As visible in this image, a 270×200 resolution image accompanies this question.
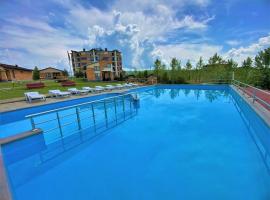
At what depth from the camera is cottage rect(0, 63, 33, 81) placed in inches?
1007

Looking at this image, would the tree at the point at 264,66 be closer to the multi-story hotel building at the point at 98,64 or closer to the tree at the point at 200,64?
the tree at the point at 200,64

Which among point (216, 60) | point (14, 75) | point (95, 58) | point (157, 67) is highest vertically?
point (95, 58)

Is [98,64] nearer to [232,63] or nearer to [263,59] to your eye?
[232,63]

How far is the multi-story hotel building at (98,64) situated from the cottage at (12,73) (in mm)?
11959

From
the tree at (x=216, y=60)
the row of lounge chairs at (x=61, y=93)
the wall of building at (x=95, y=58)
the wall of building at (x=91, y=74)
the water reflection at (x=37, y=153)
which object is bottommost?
the water reflection at (x=37, y=153)

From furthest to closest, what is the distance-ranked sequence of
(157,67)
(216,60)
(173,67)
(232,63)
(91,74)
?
(91,74)
(157,67)
(173,67)
(216,60)
(232,63)

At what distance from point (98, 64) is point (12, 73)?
17050 mm

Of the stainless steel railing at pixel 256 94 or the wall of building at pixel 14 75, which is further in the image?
the wall of building at pixel 14 75

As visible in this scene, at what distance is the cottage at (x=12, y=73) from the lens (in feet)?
83.9

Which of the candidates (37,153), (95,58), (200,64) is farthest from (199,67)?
→ (95,58)

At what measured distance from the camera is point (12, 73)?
90.7 ft

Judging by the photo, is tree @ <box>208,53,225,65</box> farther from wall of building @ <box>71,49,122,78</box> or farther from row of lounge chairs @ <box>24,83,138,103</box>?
wall of building @ <box>71,49,122,78</box>

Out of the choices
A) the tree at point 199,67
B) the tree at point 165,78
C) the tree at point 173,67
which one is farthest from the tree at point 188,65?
the tree at point 165,78

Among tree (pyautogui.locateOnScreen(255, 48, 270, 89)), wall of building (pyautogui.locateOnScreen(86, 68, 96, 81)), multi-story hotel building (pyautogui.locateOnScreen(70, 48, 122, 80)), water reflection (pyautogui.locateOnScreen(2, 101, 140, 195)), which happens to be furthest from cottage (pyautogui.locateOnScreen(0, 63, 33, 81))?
tree (pyautogui.locateOnScreen(255, 48, 270, 89))
